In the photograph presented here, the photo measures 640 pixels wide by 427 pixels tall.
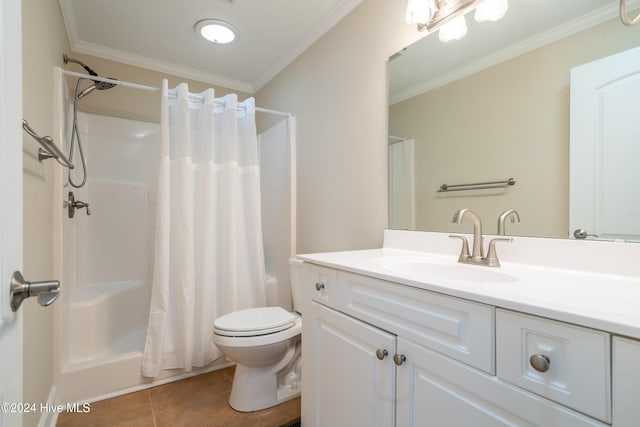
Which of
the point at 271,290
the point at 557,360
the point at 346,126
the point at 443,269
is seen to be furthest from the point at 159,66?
the point at 557,360

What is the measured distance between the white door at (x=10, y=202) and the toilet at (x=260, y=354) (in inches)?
39.1

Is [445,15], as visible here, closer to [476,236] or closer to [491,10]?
[491,10]

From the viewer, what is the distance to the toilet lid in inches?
59.0

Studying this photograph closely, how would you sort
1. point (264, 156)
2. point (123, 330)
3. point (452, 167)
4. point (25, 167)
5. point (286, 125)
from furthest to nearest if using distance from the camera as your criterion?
1. point (264, 156)
2. point (286, 125)
3. point (123, 330)
4. point (452, 167)
5. point (25, 167)

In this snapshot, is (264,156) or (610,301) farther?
(264,156)

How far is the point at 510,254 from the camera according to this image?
1068 mm

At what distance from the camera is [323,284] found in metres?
1.14

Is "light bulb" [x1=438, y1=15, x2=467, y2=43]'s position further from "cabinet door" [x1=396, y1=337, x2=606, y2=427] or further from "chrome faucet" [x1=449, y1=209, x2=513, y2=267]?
"cabinet door" [x1=396, y1=337, x2=606, y2=427]

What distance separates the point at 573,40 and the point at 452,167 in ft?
1.83

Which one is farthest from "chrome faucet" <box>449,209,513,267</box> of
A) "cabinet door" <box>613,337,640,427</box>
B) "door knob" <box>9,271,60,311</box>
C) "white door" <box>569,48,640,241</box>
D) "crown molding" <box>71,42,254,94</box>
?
"crown molding" <box>71,42,254,94</box>

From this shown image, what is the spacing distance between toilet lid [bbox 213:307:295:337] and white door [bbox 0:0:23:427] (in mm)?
988

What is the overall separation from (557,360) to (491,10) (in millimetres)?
1267

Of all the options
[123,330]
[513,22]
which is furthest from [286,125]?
[123,330]

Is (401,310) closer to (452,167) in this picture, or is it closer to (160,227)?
(452,167)
